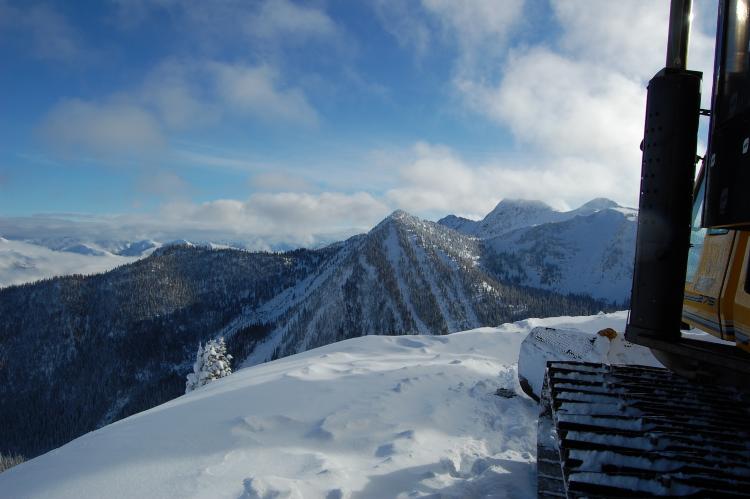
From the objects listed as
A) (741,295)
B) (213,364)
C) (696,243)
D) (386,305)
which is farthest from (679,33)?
(386,305)

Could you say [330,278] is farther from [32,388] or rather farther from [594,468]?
[594,468]

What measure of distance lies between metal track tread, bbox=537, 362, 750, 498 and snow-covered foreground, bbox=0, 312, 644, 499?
1269mm

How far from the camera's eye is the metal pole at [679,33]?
11.3ft

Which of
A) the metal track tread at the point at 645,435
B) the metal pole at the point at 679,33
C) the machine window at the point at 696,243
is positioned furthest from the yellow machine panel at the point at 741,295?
the metal pole at the point at 679,33

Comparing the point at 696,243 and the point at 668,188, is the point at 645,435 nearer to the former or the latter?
the point at 668,188

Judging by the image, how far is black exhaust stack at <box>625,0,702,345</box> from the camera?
133 inches

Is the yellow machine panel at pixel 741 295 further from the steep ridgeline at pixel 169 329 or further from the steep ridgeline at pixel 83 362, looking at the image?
the steep ridgeline at pixel 83 362

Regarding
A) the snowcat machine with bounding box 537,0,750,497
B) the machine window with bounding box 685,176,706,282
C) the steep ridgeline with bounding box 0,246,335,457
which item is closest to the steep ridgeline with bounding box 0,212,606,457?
the steep ridgeline with bounding box 0,246,335,457

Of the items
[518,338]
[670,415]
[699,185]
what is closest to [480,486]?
[670,415]

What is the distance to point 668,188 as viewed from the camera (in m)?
3.39

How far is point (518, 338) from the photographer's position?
551 inches

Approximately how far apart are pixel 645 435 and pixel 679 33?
3.18m

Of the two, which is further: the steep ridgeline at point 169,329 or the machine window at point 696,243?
the steep ridgeline at point 169,329

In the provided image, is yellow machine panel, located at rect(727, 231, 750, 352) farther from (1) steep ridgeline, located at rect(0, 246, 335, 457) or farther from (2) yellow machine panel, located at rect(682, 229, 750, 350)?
(1) steep ridgeline, located at rect(0, 246, 335, 457)
